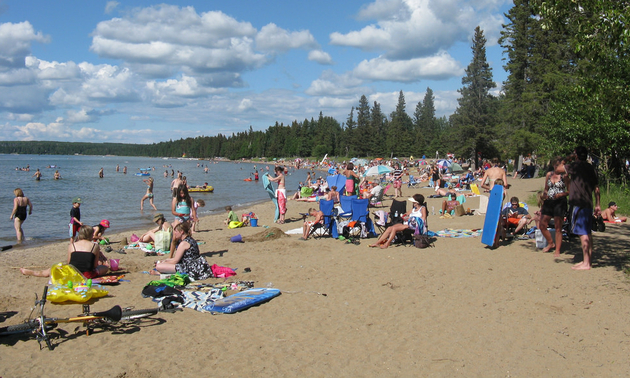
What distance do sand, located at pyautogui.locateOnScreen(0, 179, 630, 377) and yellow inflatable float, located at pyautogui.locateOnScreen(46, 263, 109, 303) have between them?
0.12m

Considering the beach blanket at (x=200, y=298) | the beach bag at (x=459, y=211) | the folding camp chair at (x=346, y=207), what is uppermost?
the folding camp chair at (x=346, y=207)

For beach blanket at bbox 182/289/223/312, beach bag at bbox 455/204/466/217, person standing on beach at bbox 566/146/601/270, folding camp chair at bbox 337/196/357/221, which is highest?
person standing on beach at bbox 566/146/601/270

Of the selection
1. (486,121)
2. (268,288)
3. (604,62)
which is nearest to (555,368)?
(268,288)

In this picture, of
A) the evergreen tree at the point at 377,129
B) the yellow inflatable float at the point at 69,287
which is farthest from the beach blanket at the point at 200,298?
the evergreen tree at the point at 377,129

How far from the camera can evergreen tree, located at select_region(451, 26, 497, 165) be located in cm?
3900

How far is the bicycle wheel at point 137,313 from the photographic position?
4710 mm

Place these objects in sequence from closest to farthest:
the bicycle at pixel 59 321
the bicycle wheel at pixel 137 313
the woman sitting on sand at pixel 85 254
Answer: the bicycle at pixel 59 321 → the bicycle wheel at pixel 137 313 → the woman sitting on sand at pixel 85 254

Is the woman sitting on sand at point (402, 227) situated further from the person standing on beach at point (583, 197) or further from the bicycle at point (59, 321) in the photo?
the bicycle at point (59, 321)

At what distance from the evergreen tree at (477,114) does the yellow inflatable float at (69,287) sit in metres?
37.6

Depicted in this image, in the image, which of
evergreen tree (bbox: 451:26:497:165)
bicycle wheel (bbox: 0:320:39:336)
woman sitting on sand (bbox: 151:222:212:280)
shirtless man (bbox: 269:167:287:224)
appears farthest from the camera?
evergreen tree (bbox: 451:26:497:165)

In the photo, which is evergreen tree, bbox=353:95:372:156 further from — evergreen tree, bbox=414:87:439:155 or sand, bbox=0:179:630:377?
sand, bbox=0:179:630:377

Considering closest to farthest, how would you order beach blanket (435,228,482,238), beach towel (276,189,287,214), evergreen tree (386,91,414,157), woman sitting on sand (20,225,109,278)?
woman sitting on sand (20,225,109,278)
beach blanket (435,228,482,238)
beach towel (276,189,287,214)
evergreen tree (386,91,414,157)

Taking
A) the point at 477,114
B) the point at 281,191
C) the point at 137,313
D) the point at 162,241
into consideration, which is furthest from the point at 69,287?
the point at 477,114

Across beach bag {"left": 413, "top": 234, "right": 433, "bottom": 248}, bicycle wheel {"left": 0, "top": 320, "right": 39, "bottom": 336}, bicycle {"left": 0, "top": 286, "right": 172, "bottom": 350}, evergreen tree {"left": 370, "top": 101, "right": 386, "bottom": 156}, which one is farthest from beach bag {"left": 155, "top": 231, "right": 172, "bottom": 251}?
evergreen tree {"left": 370, "top": 101, "right": 386, "bottom": 156}
